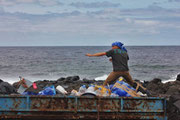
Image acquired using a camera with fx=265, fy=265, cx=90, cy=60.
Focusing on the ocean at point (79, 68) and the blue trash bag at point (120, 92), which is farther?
the ocean at point (79, 68)

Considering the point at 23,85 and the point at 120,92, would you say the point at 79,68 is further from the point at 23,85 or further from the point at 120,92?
the point at 120,92

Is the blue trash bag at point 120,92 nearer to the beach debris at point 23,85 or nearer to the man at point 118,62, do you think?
the man at point 118,62

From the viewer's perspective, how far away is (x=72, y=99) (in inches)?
211

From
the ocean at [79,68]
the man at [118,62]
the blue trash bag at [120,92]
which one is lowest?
the ocean at [79,68]

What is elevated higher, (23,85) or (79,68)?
(23,85)

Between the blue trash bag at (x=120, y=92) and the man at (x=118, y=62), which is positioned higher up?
the man at (x=118, y=62)

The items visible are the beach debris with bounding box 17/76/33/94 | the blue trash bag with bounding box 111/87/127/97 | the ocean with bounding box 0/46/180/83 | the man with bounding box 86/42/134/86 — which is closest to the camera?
the blue trash bag with bounding box 111/87/127/97

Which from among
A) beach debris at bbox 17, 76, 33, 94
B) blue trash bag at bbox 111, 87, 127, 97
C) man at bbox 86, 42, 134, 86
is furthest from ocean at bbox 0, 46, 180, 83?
blue trash bag at bbox 111, 87, 127, 97

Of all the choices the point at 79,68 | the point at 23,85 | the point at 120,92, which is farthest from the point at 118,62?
the point at 79,68

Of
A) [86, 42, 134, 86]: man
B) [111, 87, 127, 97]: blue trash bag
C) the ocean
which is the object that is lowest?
the ocean

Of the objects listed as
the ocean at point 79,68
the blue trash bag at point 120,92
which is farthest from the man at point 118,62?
the ocean at point 79,68

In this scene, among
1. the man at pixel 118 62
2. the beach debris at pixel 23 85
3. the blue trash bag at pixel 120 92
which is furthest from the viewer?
the man at pixel 118 62

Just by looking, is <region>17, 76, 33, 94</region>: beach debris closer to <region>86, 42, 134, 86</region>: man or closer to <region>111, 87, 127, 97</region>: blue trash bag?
<region>86, 42, 134, 86</region>: man

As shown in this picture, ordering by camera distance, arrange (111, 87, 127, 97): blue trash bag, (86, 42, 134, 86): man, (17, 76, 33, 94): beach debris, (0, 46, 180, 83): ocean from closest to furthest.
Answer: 1. (111, 87, 127, 97): blue trash bag
2. (17, 76, 33, 94): beach debris
3. (86, 42, 134, 86): man
4. (0, 46, 180, 83): ocean
